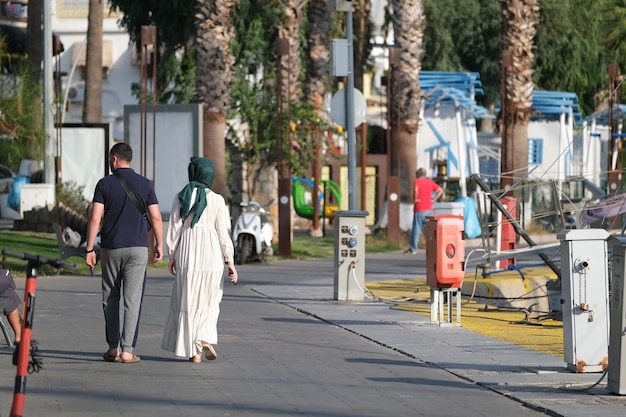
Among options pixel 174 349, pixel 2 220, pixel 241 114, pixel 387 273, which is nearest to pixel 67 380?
pixel 174 349

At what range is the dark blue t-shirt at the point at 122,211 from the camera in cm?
1238

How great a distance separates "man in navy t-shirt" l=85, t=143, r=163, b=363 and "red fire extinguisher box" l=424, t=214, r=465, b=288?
3843mm

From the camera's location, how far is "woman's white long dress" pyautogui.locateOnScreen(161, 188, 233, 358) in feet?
40.2

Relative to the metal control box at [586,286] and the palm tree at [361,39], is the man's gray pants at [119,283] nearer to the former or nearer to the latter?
the metal control box at [586,286]

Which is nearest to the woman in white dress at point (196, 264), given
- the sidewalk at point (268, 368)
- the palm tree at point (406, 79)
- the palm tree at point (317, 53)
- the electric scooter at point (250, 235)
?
the sidewalk at point (268, 368)

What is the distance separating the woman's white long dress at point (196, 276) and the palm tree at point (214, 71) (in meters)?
15.1

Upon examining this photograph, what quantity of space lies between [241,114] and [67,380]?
20.8 m

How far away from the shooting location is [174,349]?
12.2m

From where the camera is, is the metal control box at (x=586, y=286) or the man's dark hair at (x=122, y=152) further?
the man's dark hair at (x=122, y=152)

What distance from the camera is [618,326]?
10.3 meters

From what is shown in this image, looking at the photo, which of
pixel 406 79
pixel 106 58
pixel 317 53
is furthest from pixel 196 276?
pixel 106 58

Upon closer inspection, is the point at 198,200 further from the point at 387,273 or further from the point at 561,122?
the point at 561,122

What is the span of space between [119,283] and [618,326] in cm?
439

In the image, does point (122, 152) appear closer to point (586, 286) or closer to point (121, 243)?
point (121, 243)
